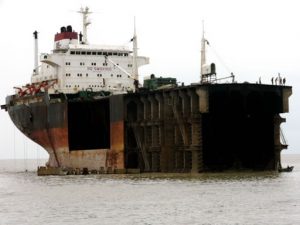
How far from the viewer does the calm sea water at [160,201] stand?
102ft

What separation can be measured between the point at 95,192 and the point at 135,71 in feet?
80.4

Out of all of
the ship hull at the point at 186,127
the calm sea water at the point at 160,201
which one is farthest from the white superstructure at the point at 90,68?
the calm sea water at the point at 160,201

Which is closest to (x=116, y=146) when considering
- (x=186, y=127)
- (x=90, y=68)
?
(x=186, y=127)

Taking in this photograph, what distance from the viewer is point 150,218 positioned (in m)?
31.2

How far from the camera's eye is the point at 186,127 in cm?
5269

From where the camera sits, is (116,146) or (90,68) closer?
(116,146)

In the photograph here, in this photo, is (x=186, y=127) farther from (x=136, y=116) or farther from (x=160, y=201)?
(x=160, y=201)

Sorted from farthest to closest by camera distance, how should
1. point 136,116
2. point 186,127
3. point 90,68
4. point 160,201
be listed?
point 90,68 → point 136,116 → point 186,127 → point 160,201

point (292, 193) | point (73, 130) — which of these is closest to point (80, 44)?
point (73, 130)

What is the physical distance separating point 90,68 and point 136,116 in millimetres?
11134

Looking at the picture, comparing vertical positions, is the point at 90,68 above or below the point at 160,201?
above

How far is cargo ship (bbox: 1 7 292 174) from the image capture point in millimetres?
52156

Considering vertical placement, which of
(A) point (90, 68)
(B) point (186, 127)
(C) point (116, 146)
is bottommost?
(C) point (116, 146)

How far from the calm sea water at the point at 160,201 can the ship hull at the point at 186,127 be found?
2047 mm
